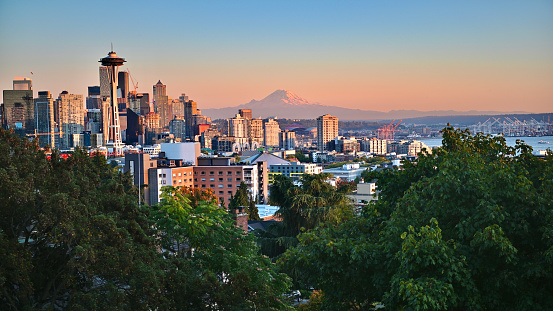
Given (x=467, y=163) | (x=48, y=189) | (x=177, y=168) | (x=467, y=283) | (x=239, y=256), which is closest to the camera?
(x=467, y=283)

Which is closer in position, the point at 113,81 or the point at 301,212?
the point at 301,212

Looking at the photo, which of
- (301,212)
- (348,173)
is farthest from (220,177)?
(348,173)

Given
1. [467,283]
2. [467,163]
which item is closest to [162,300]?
[467,283]

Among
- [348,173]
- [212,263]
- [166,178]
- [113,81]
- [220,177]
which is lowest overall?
[348,173]

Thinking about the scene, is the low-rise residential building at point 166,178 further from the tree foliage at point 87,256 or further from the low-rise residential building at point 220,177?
the tree foliage at point 87,256

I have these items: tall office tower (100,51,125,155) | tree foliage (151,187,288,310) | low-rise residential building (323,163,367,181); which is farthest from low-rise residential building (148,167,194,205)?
tall office tower (100,51,125,155)

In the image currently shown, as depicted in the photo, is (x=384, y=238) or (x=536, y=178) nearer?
(x=384, y=238)

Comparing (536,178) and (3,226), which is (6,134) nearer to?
(3,226)

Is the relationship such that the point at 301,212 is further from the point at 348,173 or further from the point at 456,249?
the point at 348,173

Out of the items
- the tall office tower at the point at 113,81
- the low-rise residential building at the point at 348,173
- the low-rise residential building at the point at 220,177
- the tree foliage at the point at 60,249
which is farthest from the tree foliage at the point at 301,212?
the tall office tower at the point at 113,81
